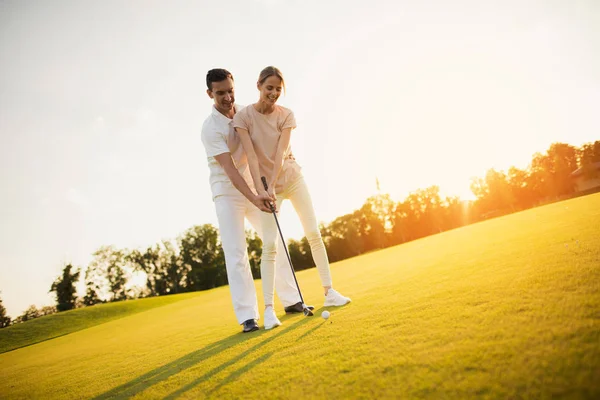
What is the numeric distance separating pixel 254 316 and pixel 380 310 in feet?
5.38

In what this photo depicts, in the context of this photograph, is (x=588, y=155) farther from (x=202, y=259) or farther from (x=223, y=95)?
(x=223, y=95)

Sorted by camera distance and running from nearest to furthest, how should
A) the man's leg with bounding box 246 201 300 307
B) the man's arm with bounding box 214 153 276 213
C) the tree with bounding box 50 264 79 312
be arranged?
the man's arm with bounding box 214 153 276 213, the man's leg with bounding box 246 201 300 307, the tree with bounding box 50 264 79 312

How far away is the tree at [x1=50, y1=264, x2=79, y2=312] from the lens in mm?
45906

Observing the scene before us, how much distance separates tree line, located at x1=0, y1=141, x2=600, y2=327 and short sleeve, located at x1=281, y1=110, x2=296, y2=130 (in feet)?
155

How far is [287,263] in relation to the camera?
4.35 metres

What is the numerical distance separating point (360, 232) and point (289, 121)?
219 feet

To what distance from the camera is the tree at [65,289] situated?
151 ft

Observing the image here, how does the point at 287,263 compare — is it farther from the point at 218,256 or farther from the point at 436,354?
the point at 218,256

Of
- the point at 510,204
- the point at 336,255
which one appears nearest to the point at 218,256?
the point at 336,255

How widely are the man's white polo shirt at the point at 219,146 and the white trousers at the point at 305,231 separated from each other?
613 millimetres

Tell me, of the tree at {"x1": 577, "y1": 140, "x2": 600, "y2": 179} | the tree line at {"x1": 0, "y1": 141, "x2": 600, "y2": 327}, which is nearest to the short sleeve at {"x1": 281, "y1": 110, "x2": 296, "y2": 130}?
the tree line at {"x1": 0, "y1": 141, "x2": 600, "y2": 327}

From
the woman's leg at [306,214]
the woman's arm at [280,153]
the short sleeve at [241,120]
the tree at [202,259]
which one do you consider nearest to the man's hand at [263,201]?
the woman's arm at [280,153]

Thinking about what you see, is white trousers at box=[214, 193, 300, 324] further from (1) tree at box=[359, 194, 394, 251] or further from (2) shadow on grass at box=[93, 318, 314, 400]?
(1) tree at box=[359, 194, 394, 251]

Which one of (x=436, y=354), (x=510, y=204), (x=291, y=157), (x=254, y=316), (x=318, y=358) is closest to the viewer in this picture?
(x=436, y=354)
